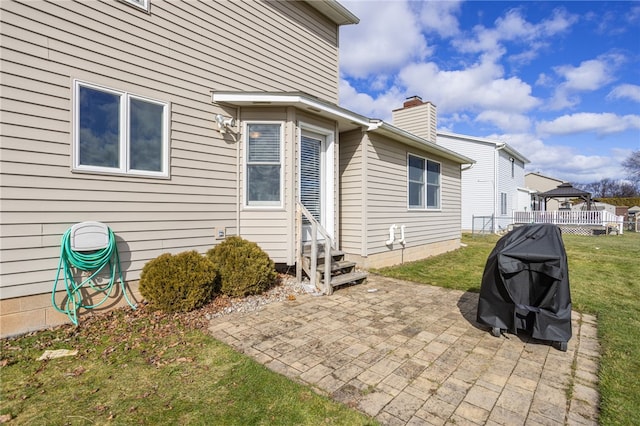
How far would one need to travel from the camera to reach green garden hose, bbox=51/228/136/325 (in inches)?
146

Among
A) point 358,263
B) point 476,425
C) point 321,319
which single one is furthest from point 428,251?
point 476,425

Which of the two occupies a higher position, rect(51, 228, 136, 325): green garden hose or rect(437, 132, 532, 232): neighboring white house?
rect(437, 132, 532, 232): neighboring white house

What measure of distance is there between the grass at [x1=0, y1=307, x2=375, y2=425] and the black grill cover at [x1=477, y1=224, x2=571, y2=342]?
212cm

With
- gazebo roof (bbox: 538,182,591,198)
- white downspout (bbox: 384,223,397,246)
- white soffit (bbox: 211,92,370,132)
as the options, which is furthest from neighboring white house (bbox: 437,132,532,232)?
white soffit (bbox: 211,92,370,132)

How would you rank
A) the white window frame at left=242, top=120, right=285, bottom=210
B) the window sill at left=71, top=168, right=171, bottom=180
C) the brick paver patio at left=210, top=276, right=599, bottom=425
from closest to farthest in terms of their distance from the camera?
the brick paver patio at left=210, top=276, right=599, bottom=425
the window sill at left=71, top=168, right=171, bottom=180
the white window frame at left=242, top=120, right=285, bottom=210

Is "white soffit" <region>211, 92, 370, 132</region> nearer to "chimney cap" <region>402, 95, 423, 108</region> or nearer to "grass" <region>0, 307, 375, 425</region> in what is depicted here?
"grass" <region>0, 307, 375, 425</region>

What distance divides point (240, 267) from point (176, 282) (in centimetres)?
97

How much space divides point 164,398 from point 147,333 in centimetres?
140

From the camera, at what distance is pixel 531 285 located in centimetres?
321

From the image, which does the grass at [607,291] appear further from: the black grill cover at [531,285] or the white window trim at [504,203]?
the white window trim at [504,203]

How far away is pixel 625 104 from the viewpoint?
22.5 meters

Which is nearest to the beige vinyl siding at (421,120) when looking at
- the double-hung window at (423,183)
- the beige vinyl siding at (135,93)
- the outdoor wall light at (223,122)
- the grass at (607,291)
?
the double-hung window at (423,183)

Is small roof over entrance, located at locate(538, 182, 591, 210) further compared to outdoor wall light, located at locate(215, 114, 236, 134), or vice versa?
small roof over entrance, located at locate(538, 182, 591, 210)

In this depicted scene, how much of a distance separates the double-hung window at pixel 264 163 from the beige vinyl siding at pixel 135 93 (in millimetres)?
313
